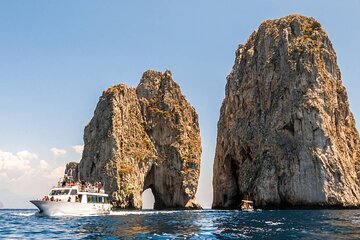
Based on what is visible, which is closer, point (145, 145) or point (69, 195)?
point (69, 195)

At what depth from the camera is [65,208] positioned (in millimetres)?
56125

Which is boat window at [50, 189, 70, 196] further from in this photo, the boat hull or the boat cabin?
the boat hull

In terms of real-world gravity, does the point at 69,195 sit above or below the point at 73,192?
below

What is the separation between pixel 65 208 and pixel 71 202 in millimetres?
1138

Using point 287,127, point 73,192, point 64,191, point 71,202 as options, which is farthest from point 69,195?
point 287,127

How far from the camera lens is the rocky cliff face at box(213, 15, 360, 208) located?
95.9 meters

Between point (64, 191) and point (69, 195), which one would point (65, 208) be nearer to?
point (69, 195)

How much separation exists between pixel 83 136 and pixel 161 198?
31.2 meters

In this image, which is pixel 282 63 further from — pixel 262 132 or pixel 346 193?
pixel 346 193

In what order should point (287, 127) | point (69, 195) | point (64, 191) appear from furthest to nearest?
point (287, 127), point (64, 191), point (69, 195)

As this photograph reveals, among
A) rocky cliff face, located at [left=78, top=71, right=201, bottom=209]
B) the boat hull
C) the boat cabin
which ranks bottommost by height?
the boat hull

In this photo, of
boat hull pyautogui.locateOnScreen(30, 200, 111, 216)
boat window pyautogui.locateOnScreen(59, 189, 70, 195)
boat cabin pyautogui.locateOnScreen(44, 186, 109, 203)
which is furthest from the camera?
boat window pyautogui.locateOnScreen(59, 189, 70, 195)

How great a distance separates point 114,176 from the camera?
10669 centimetres

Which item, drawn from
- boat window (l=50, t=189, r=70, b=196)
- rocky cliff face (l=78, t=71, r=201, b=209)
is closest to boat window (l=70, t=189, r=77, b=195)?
boat window (l=50, t=189, r=70, b=196)
